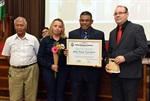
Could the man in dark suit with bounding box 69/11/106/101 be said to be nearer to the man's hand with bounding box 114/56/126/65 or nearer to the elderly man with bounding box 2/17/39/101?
the man's hand with bounding box 114/56/126/65

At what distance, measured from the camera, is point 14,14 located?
4.58 meters

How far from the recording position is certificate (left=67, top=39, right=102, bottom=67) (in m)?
2.53

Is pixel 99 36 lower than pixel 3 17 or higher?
lower

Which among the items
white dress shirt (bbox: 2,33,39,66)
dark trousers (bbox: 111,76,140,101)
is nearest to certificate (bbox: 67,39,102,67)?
dark trousers (bbox: 111,76,140,101)

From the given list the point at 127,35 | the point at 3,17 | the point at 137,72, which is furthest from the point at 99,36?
the point at 3,17

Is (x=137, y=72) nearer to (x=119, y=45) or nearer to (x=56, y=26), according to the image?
(x=119, y=45)

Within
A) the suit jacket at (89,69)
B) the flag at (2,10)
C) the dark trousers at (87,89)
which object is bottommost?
the dark trousers at (87,89)

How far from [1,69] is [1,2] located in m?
1.59

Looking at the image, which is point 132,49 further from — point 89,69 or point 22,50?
point 22,50

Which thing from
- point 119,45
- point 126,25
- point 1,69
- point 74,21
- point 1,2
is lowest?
point 1,69

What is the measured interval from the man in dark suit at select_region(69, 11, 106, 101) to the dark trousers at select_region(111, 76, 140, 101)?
0.26 metres

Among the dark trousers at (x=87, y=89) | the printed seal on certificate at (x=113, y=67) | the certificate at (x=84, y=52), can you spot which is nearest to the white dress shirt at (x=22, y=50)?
the certificate at (x=84, y=52)

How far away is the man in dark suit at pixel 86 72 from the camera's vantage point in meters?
2.54

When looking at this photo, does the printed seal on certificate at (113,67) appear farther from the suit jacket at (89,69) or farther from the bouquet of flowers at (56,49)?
the bouquet of flowers at (56,49)
